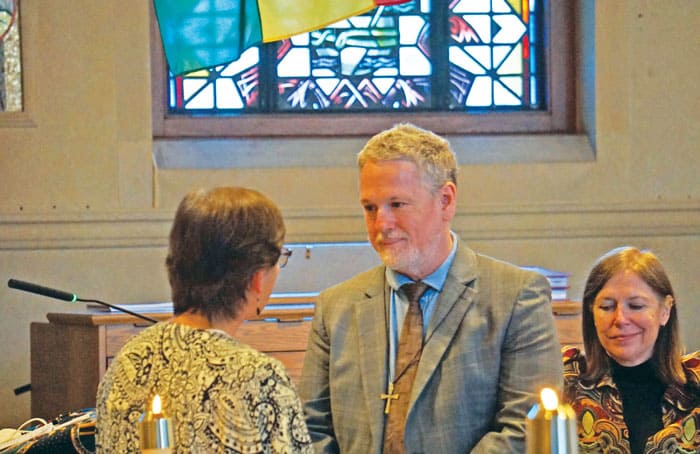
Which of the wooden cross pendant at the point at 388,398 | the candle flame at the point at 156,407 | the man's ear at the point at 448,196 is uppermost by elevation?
the man's ear at the point at 448,196

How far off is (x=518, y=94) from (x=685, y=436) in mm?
3714

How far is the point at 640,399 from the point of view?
3.26m

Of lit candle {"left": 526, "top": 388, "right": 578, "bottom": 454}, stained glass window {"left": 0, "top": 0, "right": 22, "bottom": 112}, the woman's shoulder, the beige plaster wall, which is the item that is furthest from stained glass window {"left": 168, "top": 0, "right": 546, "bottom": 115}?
lit candle {"left": 526, "top": 388, "right": 578, "bottom": 454}

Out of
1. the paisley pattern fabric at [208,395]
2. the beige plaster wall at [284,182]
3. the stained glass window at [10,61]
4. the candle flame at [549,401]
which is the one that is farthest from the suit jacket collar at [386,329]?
the stained glass window at [10,61]

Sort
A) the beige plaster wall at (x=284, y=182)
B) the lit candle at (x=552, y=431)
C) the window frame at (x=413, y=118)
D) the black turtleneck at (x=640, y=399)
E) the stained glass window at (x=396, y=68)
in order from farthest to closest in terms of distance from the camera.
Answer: the stained glass window at (x=396, y=68), the window frame at (x=413, y=118), the beige plaster wall at (x=284, y=182), the black turtleneck at (x=640, y=399), the lit candle at (x=552, y=431)

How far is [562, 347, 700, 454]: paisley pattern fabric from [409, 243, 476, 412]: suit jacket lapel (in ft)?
1.62

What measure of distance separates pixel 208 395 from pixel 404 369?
2.83ft

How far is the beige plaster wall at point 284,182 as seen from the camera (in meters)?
5.97

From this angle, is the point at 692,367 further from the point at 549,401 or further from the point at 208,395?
the point at 549,401

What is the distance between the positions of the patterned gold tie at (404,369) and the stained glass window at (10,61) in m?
3.53

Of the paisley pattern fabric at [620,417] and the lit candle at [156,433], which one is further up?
the lit candle at [156,433]

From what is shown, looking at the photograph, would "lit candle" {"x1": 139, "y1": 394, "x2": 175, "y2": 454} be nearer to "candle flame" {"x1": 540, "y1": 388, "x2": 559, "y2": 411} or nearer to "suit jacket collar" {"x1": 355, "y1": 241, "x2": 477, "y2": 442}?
"candle flame" {"x1": 540, "y1": 388, "x2": 559, "y2": 411}

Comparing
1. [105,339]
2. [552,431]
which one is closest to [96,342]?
[105,339]

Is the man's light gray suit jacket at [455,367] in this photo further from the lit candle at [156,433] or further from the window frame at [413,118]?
the window frame at [413,118]
